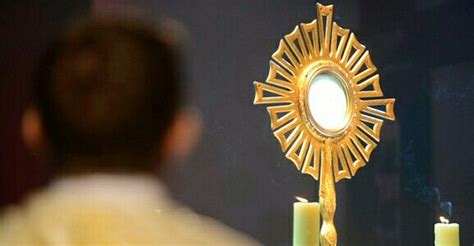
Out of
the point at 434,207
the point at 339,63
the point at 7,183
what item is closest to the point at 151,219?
the point at 7,183

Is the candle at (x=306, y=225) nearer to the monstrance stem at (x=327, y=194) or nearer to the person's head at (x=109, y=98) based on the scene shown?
the monstrance stem at (x=327, y=194)

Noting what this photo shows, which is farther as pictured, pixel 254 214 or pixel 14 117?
pixel 254 214

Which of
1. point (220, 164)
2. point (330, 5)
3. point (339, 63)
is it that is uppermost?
point (330, 5)

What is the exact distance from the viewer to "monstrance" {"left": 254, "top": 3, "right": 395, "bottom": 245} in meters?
1.30

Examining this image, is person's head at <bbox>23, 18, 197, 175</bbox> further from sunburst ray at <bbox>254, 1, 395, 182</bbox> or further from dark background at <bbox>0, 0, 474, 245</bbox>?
sunburst ray at <bbox>254, 1, 395, 182</bbox>

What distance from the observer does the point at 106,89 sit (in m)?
1.14

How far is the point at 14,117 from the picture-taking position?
3.51ft

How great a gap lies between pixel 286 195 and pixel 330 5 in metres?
0.40

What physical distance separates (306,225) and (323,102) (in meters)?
0.23

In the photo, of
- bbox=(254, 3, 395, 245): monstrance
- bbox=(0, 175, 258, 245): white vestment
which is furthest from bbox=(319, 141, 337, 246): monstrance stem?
bbox=(0, 175, 258, 245): white vestment

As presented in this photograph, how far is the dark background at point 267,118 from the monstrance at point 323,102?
72mm

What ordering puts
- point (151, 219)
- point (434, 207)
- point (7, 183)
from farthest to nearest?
point (434, 207)
point (151, 219)
point (7, 183)

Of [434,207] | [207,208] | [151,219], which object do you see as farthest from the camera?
[434,207]

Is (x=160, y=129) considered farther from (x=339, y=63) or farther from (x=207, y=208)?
(x=339, y=63)
